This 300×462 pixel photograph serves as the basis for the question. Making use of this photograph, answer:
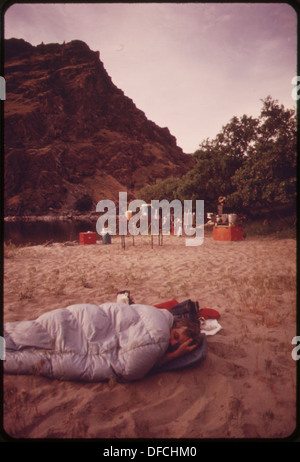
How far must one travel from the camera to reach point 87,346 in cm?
223

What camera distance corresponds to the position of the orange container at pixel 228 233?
36.7 feet

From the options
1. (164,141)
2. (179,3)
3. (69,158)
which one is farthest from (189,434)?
(164,141)

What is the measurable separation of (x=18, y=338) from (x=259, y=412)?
1841 millimetres

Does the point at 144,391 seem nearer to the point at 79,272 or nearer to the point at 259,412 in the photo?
the point at 259,412

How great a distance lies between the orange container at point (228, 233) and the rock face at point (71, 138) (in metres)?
44.4

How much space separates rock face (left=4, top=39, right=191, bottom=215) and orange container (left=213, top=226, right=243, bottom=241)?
44.4 metres

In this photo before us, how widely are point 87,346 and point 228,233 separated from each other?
9738 mm

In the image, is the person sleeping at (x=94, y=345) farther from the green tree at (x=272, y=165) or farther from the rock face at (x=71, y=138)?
the rock face at (x=71, y=138)

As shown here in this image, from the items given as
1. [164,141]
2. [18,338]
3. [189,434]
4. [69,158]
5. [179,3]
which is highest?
[164,141]

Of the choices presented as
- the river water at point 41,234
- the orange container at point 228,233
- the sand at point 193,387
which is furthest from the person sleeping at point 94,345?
the river water at point 41,234

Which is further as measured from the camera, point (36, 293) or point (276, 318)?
point (36, 293)
